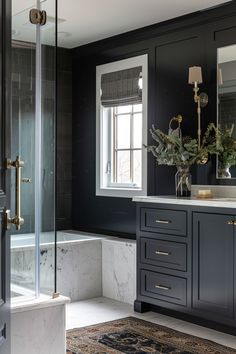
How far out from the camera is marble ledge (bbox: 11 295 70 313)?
2.63 m

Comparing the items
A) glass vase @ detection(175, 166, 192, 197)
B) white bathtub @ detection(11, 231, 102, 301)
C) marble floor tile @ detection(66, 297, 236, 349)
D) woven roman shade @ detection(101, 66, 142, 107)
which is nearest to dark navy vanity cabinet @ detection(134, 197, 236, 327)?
marble floor tile @ detection(66, 297, 236, 349)

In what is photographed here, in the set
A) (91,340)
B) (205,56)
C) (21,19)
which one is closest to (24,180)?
(21,19)

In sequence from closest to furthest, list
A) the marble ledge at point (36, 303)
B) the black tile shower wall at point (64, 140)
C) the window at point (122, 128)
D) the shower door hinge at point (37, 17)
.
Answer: the marble ledge at point (36, 303), the shower door hinge at point (37, 17), the window at point (122, 128), the black tile shower wall at point (64, 140)

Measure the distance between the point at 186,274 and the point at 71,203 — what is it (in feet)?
7.00

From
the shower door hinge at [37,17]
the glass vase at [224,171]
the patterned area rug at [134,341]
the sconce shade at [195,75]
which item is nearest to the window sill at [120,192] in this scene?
the glass vase at [224,171]

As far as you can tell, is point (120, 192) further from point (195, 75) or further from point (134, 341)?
point (134, 341)

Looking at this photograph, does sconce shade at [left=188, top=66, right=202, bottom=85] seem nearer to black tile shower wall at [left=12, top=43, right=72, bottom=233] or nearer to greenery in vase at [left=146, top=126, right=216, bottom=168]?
greenery in vase at [left=146, top=126, right=216, bottom=168]

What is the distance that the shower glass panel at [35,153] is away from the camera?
9.19 ft

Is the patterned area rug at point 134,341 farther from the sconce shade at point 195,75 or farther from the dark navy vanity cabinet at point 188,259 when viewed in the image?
the sconce shade at point 195,75

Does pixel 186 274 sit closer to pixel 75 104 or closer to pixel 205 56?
pixel 205 56

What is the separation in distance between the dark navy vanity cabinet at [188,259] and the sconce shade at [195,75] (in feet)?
3.29

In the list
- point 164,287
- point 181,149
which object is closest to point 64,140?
point 181,149

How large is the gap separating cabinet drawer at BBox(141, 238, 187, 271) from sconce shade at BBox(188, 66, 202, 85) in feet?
4.15

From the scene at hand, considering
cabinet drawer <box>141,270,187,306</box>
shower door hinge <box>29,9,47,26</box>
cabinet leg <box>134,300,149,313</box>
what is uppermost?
shower door hinge <box>29,9,47,26</box>
